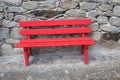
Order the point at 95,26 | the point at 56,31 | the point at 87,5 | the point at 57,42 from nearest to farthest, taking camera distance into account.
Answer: the point at 57,42, the point at 56,31, the point at 87,5, the point at 95,26

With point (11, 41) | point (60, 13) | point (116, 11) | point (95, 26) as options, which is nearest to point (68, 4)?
point (60, 13)

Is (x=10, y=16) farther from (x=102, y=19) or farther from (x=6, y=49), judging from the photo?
(x=102, y=19)

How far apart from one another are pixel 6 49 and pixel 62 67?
1205 mm

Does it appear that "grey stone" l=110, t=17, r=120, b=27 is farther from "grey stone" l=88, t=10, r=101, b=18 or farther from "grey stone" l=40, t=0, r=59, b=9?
"grey stone" l=40, t=0, r=59, b=9

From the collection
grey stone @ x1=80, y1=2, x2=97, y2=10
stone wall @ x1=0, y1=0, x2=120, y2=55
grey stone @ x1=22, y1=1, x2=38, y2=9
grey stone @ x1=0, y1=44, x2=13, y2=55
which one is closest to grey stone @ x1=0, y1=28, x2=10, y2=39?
stone wall @ x1=0, y1=0, x2=120, y2=55

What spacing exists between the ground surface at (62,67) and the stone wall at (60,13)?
426 millimetres

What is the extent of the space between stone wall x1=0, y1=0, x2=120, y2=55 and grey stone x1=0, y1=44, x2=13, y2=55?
4.1 inches

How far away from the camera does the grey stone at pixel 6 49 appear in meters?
3.54

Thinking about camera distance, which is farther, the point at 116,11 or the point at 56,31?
the point at 116,11

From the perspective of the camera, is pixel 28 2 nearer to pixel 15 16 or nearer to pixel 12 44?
pixel 15 16

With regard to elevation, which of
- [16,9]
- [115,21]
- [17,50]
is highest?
[16,9]

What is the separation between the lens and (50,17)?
3.41 metres

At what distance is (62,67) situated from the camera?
3.07 m

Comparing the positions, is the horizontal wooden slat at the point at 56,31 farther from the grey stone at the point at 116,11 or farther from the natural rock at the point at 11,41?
the grey stone at the point at 116,11
